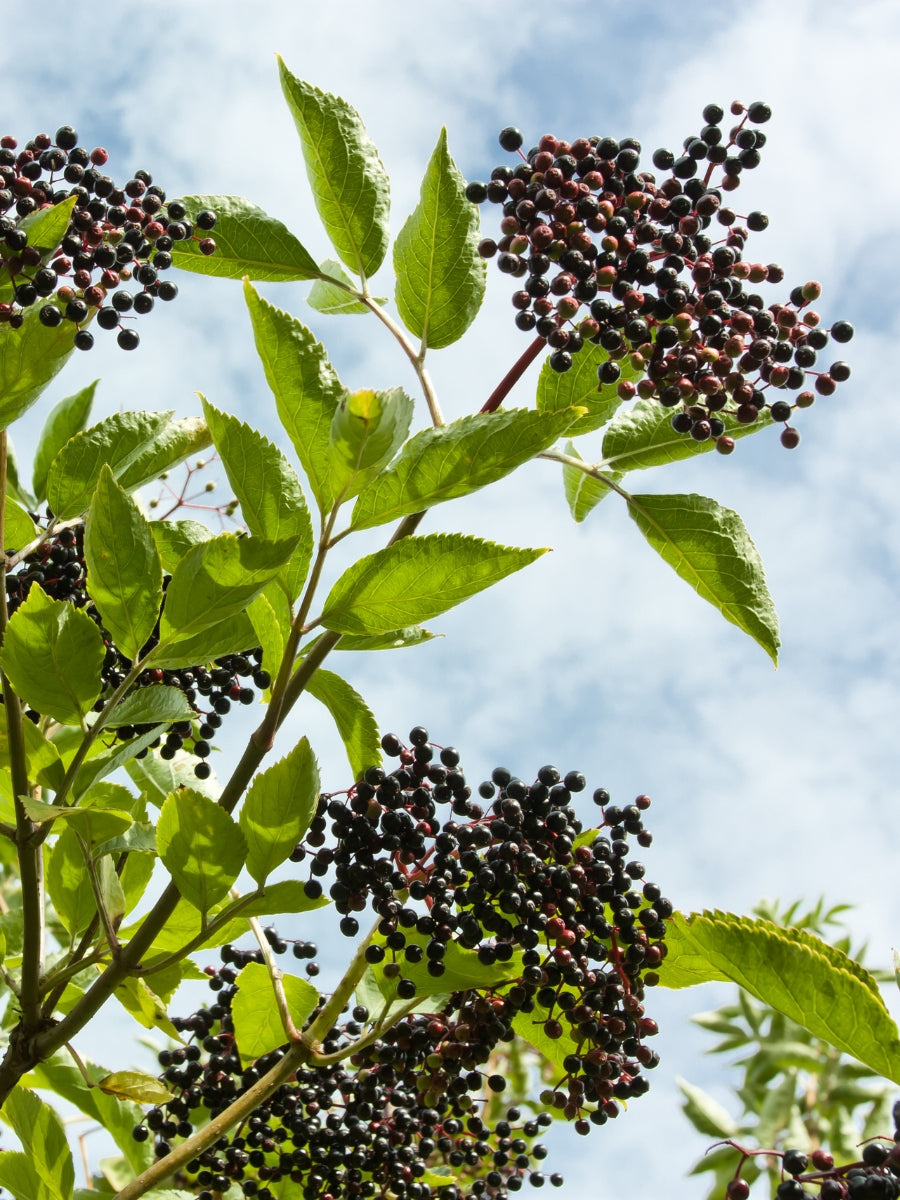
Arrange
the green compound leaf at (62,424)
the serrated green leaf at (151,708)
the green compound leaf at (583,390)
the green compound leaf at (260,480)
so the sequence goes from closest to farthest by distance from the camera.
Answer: the green compound leaf at (260,480), the serrated green leaf at (151,708), the green compound leaf at (583,390), the green compound leaf at (62,424)

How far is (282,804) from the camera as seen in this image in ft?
6.19

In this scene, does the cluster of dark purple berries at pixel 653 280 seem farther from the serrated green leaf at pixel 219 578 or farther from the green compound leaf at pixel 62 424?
the green compound leaf at pixel 62 424

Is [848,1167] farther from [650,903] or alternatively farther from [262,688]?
[262,688]

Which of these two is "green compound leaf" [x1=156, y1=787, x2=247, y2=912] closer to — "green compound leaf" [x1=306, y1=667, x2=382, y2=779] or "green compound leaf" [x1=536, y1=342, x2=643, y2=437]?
"green compound leaf" [x1=306, y1=667, x2=382, y2=779]

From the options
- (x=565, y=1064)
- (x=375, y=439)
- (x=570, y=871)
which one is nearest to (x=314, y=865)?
(x=570, y=871)

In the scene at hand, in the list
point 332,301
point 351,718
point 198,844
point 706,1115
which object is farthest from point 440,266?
point 706,1115

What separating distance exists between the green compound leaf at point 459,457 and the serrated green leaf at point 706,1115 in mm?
5607

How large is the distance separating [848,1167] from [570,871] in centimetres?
71

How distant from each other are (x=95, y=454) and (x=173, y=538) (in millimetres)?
281

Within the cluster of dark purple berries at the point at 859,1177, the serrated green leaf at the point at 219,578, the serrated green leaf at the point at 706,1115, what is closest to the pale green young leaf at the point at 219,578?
the serrated green leaf at the point at 219,578

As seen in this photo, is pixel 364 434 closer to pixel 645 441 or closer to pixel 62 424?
pixel 645 441

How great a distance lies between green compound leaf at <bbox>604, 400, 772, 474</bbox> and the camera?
96.3 inches

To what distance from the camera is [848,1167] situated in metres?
1.56

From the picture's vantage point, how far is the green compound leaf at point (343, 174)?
2.21 m
